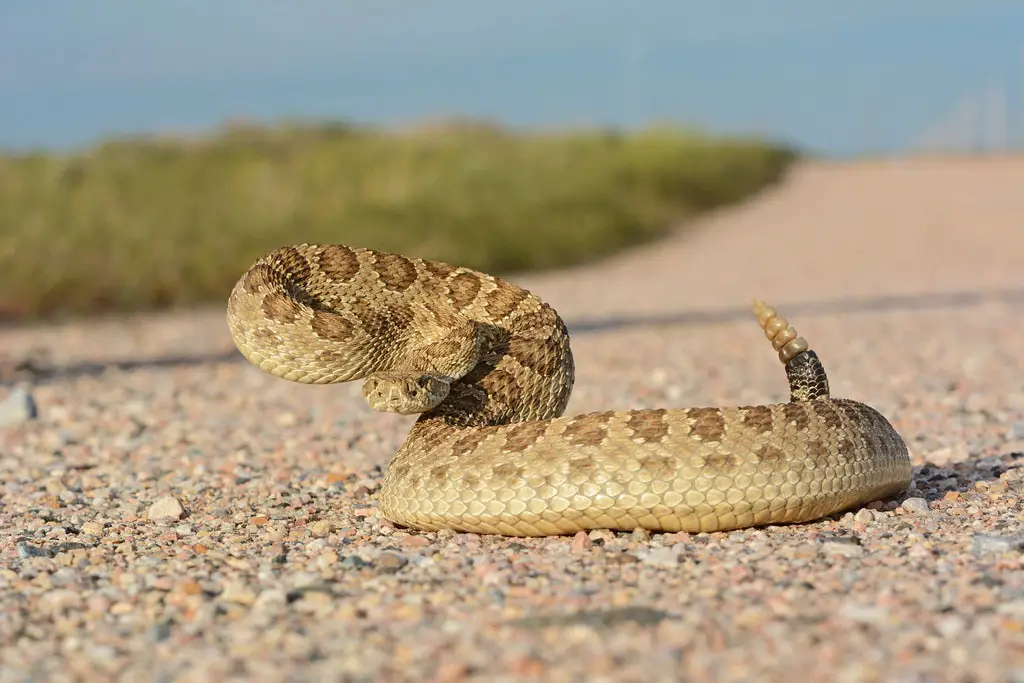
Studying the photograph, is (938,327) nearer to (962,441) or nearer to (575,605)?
(962,441)

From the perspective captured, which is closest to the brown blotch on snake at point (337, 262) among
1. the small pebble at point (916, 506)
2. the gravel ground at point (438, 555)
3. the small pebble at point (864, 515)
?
the gravel ground at point (438, 555)

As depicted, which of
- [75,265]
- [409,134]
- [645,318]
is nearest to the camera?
[645,318]

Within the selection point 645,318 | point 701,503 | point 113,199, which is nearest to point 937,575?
point 701,503

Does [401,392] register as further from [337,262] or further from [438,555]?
[337,262]

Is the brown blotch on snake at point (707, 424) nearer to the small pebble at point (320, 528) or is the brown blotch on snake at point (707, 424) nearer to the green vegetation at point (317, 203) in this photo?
the small pebble at point (320, 528)

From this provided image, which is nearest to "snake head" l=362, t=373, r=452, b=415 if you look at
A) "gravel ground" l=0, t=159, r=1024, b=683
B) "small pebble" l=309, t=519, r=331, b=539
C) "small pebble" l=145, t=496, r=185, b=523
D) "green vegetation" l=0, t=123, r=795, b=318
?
"gravel ground" l=0, t=159, r=1024, b=683

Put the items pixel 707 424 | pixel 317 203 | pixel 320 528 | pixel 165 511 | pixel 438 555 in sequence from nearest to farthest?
pixel 438 555
pixel 707 424
pixel 320 528
pixel 165 511
pixel 317 203

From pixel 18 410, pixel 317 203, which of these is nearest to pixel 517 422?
pixel 18 410
